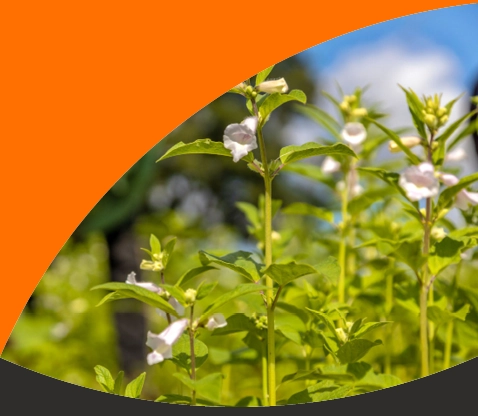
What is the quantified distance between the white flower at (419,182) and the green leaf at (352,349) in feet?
0.55

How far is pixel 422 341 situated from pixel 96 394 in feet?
1.21

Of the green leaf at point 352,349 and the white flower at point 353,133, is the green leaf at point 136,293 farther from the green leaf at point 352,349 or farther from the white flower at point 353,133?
the white flower at point 353,133

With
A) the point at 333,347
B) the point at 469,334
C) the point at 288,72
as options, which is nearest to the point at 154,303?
the point at 333,347

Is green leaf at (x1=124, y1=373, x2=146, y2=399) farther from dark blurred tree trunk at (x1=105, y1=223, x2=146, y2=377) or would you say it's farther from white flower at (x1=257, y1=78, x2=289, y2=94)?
dark blurred tree trunk at (x1=105, y1=223, x2=146, y2=377)

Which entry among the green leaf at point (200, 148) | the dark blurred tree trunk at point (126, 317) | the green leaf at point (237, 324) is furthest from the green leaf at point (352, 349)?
the dark blurred tree trunk at point (126, 317)

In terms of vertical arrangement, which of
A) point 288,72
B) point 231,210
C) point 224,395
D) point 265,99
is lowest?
point 224,395

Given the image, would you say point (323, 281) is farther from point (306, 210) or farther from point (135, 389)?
point (135, 389)

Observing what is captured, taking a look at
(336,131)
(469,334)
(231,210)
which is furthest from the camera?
(231,210)

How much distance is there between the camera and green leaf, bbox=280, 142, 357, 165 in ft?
1.86

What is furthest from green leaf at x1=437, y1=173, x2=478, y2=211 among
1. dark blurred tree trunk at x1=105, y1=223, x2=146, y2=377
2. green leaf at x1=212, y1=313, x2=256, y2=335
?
dark blurred tree trunk at x1=105, y1=223, x2=146, y2=377

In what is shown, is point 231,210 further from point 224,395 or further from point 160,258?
point 160,258

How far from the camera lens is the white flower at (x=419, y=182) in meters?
0.64

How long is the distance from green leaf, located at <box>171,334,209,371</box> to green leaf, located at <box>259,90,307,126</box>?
0.25 m

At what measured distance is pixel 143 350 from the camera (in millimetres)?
2236
